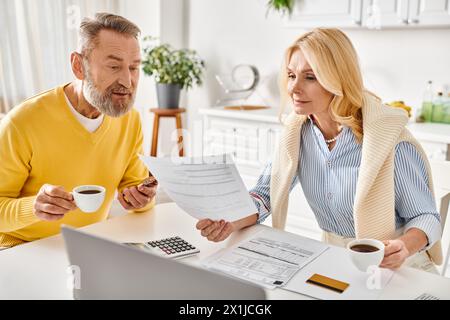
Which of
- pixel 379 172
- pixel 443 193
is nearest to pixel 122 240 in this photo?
pixel 379 172

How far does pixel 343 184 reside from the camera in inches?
63.1

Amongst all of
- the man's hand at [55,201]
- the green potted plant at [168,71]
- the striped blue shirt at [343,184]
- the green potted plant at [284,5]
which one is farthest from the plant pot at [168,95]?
the man's hand at [55,201]

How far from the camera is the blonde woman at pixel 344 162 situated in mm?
1478

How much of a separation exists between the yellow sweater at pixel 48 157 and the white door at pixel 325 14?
1945mm

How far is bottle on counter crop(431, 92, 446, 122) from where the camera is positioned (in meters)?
3.17

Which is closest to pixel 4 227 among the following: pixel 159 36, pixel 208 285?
pixel 208 285

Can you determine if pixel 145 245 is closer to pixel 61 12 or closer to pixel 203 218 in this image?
pixel 203 218

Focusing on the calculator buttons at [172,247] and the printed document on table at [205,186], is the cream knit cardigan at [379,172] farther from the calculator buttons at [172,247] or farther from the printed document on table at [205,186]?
the calculator buttons at [172,247]

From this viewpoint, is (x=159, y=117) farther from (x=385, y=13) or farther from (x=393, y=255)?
(x=393, y=255)

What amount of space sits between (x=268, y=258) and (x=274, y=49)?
9.78 ft

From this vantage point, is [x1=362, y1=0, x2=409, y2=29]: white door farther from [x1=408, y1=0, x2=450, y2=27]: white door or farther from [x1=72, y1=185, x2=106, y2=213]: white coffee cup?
[x1=72, y1=185, x2=106, y2=213]: white coffee cup

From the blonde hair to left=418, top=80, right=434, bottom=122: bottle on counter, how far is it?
1817 mm

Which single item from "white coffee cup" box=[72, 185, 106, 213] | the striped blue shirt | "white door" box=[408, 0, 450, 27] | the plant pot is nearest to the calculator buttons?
"white coffee cup" box=[72, 185, 106, 213]

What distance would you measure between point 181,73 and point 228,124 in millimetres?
625
